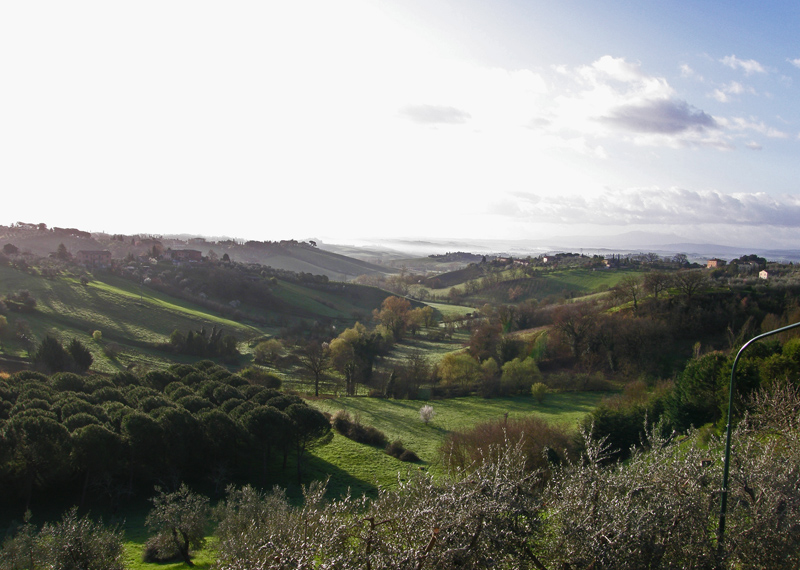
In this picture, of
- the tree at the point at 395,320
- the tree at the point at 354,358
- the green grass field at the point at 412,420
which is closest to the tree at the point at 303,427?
the green grass field at the point at 412,420

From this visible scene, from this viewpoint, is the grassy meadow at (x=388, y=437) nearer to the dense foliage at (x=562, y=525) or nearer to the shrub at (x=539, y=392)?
the shrub at (x=539, y=392)

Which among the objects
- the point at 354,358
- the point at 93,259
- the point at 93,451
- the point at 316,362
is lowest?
the point at 354,358

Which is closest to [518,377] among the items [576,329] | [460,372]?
[460,372]

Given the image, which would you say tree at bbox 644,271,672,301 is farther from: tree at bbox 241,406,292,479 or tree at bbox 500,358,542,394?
tree at bbox 241,406,292,479

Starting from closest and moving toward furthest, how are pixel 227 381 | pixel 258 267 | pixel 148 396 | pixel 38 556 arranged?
pixel 38 556
pixel 148 396
pixel 227 381
pixel 258 267

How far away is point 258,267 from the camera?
379ft

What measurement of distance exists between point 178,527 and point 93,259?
101 metres

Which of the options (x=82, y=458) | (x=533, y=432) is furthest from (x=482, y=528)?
(x=82, y=458)

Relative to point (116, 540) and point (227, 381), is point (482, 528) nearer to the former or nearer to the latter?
point (116, 540)

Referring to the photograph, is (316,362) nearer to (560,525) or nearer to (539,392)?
(539,392)

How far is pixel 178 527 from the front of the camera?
46.5ft

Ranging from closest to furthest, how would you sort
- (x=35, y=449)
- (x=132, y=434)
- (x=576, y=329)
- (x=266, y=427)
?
(x=35, y=449) → (x=132, y=434) → (x=266, y=427) → (x=576, y=329)

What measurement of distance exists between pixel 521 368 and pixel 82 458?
34.1 m

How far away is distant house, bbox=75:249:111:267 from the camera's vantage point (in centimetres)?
8988
